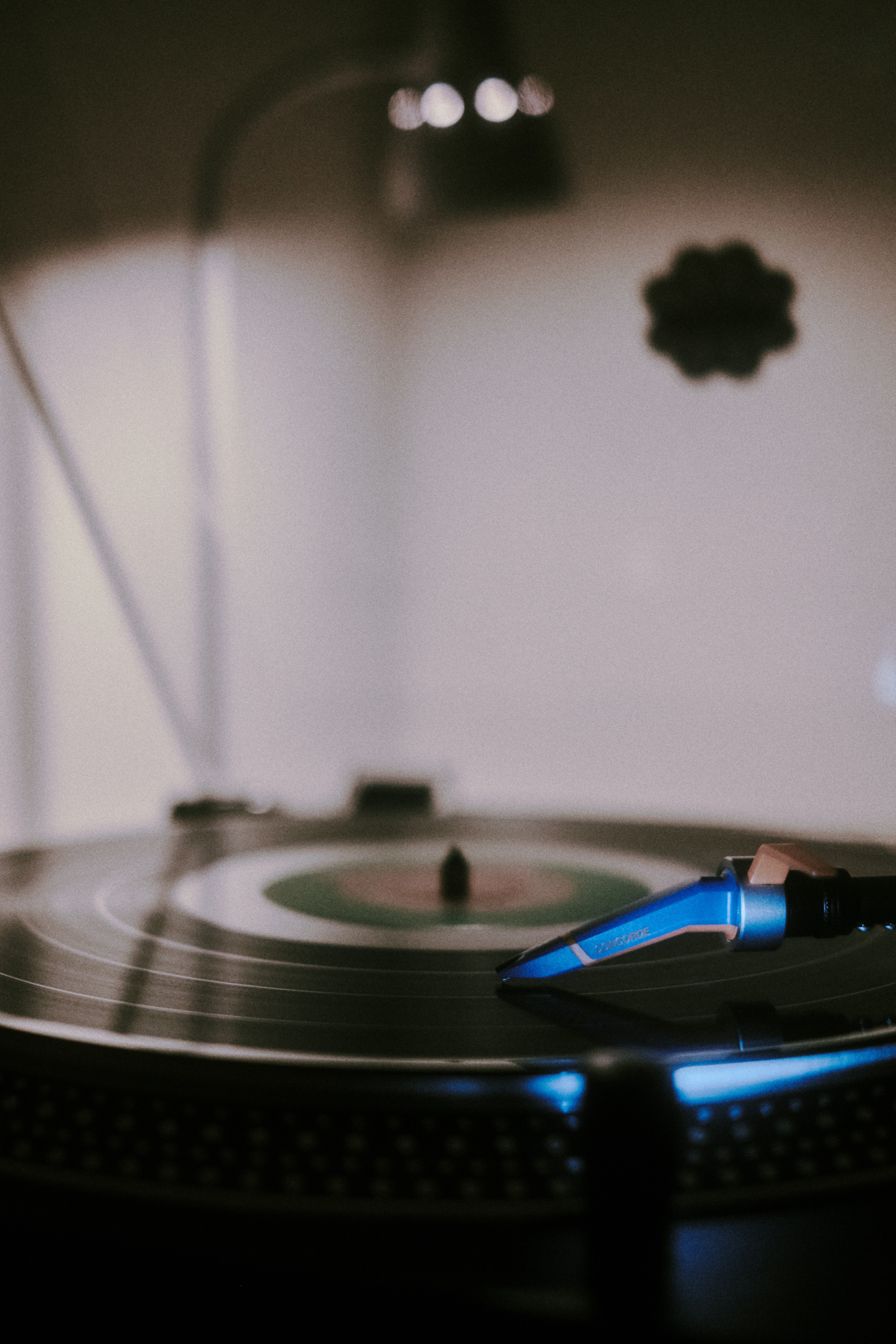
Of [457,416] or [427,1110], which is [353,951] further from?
[457,416]

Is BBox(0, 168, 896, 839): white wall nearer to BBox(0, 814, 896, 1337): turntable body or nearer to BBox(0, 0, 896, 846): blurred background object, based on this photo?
BBox(0, 0, 896, 846): blurred background object

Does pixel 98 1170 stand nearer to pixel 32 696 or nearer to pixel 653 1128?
pixel 653 1128

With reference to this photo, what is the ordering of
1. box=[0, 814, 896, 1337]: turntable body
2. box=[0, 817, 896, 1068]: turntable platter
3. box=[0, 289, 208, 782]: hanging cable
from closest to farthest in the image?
box=[0, 814, 896, 1337]: turntable body, box=[0, 817, 896, 1068]: turntable platter, box=[0, 289, 208, 782]: hanging cable

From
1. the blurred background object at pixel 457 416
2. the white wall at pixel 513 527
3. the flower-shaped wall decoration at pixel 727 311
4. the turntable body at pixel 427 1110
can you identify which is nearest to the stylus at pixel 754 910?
the turntable body at pixel 427 1110

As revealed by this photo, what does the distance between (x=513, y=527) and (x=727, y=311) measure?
0.54 m

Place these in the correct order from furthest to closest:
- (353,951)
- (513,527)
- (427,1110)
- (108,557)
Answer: (513,527), (108,557), (353,951), (427,1110)

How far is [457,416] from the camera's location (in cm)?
203

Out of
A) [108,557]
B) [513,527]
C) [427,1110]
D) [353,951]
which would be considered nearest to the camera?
[427,1110]

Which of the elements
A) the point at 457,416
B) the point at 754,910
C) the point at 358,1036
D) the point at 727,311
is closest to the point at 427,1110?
the point at 358,1036

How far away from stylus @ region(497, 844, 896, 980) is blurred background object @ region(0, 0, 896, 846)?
0.75 meters

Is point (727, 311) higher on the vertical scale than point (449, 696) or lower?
higher

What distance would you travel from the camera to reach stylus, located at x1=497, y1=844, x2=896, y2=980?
0.60 metres

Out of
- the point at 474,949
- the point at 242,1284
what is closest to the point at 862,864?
the point at 474,949

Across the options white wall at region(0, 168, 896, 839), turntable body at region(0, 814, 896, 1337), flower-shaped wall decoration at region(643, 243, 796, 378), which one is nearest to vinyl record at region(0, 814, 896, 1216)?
turntable body at region(0, 814, 896, 1337)
